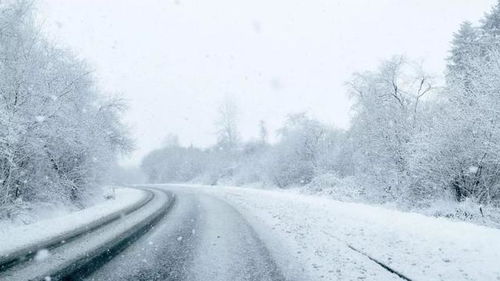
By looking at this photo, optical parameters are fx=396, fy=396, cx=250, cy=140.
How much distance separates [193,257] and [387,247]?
391 cm

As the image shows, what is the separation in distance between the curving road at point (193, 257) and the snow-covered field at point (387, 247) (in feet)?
1.89

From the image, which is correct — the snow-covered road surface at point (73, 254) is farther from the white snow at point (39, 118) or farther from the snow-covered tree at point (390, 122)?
the snow-covered tree at point (390, 122)

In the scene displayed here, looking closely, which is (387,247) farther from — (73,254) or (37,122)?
(37,122)

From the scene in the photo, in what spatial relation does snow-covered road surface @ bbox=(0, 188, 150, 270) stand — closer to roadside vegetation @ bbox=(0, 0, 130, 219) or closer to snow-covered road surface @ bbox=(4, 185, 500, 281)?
snow-covered road surface @ bbox=(4, 185, 500, 281)

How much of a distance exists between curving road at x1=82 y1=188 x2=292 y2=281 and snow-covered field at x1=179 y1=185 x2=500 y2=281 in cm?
58

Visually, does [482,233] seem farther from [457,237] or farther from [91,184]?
[91,184]

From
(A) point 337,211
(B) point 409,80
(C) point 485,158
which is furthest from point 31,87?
(B) point 409,80

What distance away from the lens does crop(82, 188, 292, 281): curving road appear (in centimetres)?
650

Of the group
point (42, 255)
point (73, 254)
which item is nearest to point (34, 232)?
point (42, 255)

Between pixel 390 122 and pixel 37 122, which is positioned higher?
pixel 390 122

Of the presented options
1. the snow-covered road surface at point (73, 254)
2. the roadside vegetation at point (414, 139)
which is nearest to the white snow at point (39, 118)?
the snow-covered road surface at point (73, 254)

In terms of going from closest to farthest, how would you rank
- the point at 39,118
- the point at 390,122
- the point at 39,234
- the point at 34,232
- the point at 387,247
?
1. the point at 387,247
2. the point at 39,234
3. the point at 34,232
4. the point at 39,118
5. the point at 390,122

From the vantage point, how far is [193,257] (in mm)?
7871

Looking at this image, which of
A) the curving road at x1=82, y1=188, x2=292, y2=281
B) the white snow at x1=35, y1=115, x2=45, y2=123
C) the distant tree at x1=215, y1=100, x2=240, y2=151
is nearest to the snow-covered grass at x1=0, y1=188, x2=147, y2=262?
the curving road at x1=82, y1=188, x2=292, y2=281
